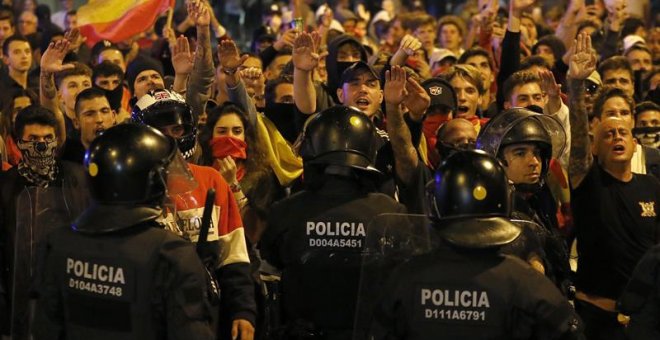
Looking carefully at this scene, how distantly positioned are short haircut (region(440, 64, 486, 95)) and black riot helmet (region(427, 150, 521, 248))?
4219mm

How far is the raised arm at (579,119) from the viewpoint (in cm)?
736

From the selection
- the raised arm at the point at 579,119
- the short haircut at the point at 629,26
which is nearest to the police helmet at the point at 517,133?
the raised arm at the point at 579,119

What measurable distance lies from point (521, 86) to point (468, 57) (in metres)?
2.23

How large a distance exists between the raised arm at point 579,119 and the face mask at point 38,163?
2923 mm

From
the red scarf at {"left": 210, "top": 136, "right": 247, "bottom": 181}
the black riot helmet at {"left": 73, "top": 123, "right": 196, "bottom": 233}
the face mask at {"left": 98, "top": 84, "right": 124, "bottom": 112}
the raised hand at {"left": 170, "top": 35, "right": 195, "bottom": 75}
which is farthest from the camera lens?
the face mask at {"left": 98, "top": 84, "right": 124, "bottom": 112}

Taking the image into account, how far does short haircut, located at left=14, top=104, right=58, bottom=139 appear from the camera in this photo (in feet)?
25.5

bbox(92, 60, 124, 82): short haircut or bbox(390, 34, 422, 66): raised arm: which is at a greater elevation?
bbox(390, 34, 422, 66): raised arm

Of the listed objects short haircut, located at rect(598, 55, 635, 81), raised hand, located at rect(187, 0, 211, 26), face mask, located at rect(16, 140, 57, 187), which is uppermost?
raised hand, located at rect(187, 0, 211, 26)

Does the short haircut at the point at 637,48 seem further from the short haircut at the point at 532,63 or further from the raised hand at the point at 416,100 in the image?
the raised hand at the point at 416,100

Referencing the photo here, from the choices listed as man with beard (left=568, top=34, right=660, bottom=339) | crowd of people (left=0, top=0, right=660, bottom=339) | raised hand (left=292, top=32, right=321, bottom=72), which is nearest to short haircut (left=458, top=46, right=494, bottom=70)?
crowd of people (left=0, top=0, right=660, bottom=339)

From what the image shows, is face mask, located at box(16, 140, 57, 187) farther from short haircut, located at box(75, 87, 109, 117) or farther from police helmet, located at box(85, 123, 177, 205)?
police helmet, located at box(85, 123, 177, 205)

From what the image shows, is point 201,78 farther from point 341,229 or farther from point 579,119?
point 341,229

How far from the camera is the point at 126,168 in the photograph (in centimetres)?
499

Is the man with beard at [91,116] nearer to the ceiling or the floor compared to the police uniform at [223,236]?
nearer to the ceiling
